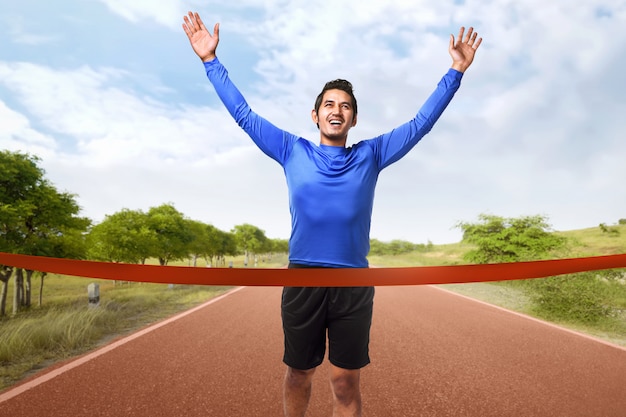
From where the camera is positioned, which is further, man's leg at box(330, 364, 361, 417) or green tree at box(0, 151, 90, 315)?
green tree at box(0, 151, 90, 315)

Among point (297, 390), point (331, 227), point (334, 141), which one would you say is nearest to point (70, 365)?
point (297, 390)

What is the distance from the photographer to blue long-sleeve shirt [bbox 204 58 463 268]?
190 centimetres

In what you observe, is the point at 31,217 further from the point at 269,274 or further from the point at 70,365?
the point at 269,274

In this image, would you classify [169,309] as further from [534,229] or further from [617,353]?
[534,229]

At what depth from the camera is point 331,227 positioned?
1.89 metres

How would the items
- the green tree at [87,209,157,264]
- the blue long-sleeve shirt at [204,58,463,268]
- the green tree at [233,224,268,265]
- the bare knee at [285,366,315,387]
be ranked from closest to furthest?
Answer: the blue long-sleeve shirt at [204,58,463,268] → the bare knee at [285,366,315,387] → the green tree at [87,209,157,264] → the green tree at [233,224,268,265]

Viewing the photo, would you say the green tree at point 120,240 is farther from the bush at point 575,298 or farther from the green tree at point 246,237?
the green tree at point 246,237

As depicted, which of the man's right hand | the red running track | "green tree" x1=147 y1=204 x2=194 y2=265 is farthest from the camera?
"green tree" x1=147 y1=204 x2=194 y2=265

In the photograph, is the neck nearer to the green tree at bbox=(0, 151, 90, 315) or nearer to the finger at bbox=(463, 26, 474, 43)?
the finger at bbox=(463, 26, 474, 43)

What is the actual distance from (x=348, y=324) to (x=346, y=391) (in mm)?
377

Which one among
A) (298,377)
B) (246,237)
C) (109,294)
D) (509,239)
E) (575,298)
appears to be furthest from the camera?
(246,237)

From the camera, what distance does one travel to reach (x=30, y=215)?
429 inches

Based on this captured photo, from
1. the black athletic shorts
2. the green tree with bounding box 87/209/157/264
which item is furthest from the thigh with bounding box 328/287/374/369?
the green tree with bounding box 87/209/157/264

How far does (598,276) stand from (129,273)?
1140 centimetres
